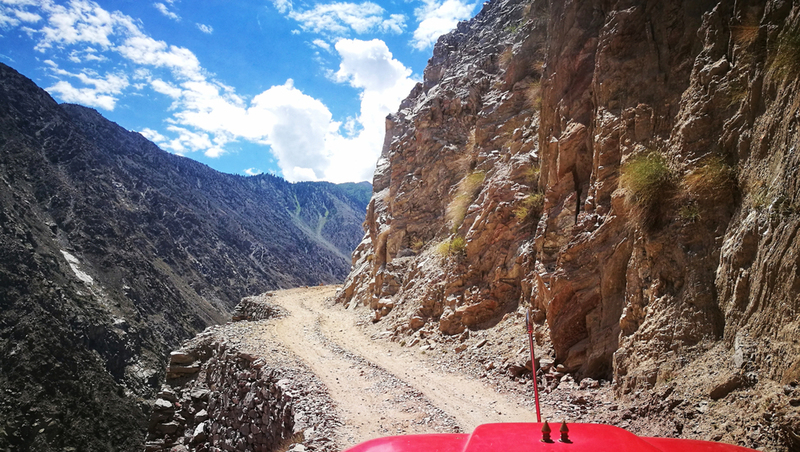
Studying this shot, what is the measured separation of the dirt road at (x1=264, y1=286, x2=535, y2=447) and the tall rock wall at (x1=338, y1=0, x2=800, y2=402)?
1.74 m

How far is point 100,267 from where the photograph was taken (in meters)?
59.7

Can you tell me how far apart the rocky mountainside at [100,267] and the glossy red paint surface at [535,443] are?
149 feet

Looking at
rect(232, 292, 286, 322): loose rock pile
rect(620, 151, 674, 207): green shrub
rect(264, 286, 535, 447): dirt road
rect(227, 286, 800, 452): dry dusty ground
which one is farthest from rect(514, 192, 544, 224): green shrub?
rect(232, 292, 286, 322): loose rock pile

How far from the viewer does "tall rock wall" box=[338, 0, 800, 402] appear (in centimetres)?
514

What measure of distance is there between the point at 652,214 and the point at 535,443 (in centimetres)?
588

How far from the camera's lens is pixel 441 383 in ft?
32.1

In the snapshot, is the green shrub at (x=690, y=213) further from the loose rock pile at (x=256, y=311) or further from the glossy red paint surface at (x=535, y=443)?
the loose rock pile at (x=256, y=311)

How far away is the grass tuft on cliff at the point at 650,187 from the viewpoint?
7004mm

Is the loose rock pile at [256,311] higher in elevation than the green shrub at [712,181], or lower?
lower

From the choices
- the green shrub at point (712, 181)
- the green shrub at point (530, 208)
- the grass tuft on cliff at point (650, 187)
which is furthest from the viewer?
the green shrub at point (530, 208)

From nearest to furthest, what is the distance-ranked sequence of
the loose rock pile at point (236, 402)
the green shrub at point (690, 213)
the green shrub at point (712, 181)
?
the green shrub at point (712, 181) → the green shrub at point (690, 213) → the loose rock pile at point (236, 402)

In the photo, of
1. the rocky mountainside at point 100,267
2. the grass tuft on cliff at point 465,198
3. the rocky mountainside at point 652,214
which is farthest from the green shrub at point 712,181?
the rocky mountainside at point 100,267

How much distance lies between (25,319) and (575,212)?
184 feet

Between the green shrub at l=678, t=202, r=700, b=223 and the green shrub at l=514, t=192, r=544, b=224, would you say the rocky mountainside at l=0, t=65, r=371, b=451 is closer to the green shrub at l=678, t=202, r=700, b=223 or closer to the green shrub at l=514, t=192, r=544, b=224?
the green shrub at l=514, t=192, r=544, b=224
